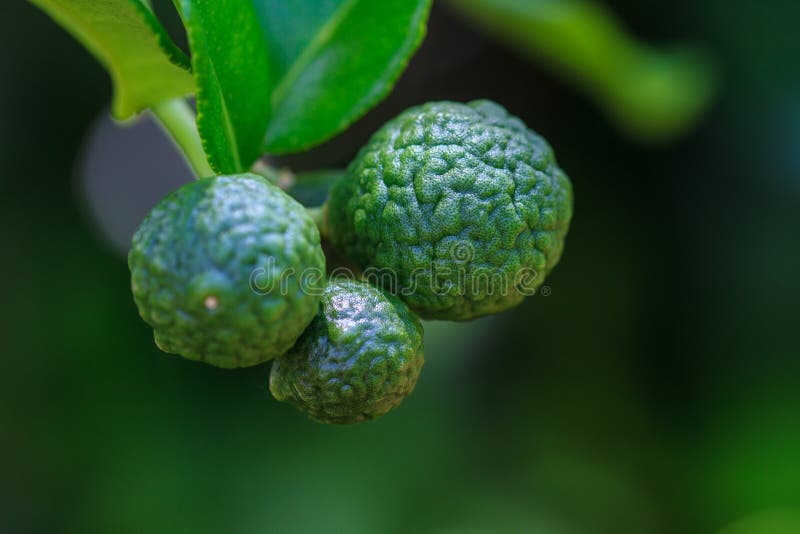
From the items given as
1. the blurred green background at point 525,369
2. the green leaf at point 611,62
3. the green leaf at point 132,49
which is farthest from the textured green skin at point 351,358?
the blurred green background at point 525,369

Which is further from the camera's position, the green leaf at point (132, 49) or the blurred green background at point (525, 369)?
the blurred green background at point (525, 369)

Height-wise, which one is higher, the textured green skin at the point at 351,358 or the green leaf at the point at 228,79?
the green leaf at the point at 228,79

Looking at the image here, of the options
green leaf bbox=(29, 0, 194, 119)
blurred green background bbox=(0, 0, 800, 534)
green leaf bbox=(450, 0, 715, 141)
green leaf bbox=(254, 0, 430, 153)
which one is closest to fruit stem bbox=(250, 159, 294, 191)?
green leaf bbox=(254, 0, 430, 153)

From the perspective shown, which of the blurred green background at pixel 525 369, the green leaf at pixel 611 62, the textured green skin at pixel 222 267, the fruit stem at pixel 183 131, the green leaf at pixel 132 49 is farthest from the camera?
the blurred green background at pixel 525 369

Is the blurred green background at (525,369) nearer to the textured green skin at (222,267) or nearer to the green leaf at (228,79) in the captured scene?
the green leaf at (228,79)

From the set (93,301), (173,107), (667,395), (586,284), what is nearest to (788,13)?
(586,284)

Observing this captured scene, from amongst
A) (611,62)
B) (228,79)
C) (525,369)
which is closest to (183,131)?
(228,79)
